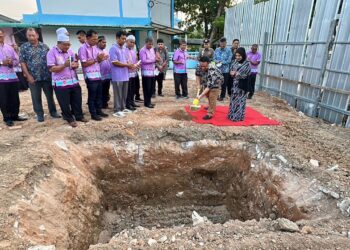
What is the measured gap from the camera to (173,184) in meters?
4.72

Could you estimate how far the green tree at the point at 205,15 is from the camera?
2056 cm

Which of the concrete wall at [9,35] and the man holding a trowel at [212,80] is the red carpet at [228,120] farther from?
the concrete wall at [9,35]

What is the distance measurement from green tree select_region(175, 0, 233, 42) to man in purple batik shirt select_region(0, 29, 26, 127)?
17739mm

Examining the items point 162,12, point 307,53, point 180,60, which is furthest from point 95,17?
point 307,53

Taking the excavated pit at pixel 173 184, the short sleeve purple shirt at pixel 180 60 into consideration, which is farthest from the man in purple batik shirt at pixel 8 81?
the short sleeve purple shirt at pixel 180 60

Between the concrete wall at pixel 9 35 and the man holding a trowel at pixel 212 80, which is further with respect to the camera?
the concrete wall at pixel 9 35

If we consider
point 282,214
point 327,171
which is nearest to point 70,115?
point 282,214

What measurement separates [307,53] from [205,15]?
18.2 metres

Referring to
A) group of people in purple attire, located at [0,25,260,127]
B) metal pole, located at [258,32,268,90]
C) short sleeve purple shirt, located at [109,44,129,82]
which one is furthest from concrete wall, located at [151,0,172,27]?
short sleeve purple shirt, located at [109,44,129,82]

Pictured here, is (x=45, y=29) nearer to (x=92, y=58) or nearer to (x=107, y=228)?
(x=92, y=58)

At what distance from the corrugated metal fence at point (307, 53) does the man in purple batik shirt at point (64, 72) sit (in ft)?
17.9

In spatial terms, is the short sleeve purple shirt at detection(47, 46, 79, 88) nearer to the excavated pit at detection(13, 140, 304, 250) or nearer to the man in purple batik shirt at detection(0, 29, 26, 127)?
the man in purple batik shirt at detection(0, 29, 26, 127)

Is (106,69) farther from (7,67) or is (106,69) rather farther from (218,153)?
(218,153)

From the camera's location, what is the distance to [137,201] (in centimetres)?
464
